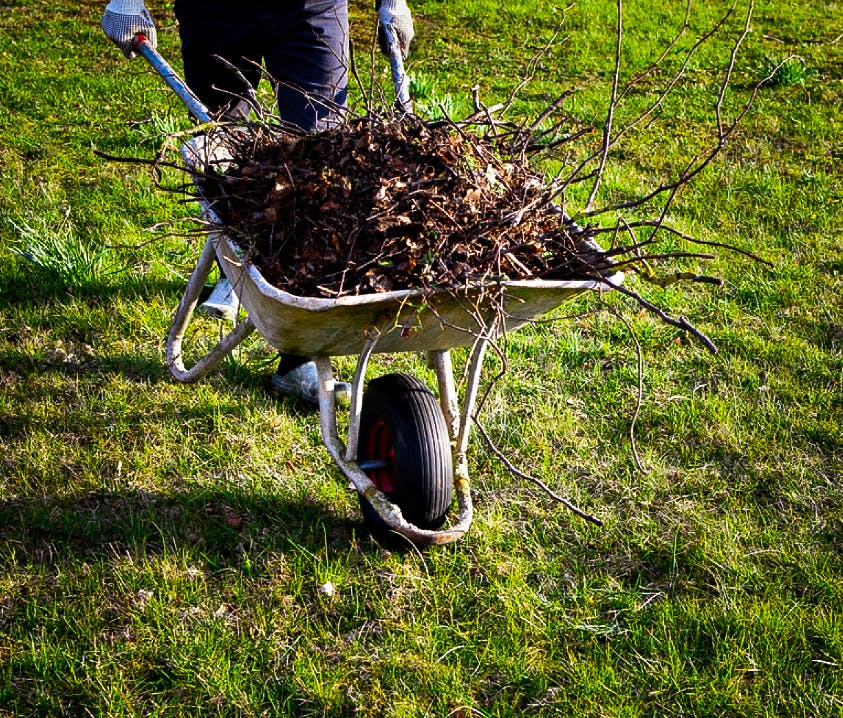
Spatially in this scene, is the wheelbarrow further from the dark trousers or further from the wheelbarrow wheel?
the dark trousers

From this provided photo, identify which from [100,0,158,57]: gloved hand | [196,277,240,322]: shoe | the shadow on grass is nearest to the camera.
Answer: the shadow on grass

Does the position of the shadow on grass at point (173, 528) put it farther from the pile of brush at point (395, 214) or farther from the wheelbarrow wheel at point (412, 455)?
the pile of brush at point (395, 214)

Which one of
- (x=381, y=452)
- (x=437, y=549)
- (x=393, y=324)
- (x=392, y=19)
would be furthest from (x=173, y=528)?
(x=392, y=19)

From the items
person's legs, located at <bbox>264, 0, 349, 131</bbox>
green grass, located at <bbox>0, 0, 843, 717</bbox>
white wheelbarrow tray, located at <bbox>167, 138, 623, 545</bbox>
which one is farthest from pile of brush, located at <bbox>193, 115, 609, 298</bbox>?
person's legs, located at <bbox>264, 0, 349, 131</bbox>

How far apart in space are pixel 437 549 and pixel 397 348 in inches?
26.9

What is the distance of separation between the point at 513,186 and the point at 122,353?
6.27ft

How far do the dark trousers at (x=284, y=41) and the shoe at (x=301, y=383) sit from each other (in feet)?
2.86

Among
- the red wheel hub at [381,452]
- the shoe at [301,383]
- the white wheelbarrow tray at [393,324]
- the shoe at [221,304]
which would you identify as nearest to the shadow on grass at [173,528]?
the red wheel hub at [381,452]

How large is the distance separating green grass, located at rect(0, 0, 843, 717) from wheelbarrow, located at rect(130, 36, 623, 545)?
0.70 feet

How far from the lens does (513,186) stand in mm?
2059

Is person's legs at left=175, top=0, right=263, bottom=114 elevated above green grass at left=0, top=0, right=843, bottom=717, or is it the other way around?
person's legs at left=175, top=0, right=263, bottom=114

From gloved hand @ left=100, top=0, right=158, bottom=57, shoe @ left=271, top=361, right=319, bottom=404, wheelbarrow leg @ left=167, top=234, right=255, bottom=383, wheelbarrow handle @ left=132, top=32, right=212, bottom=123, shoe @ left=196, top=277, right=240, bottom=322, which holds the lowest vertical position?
shoe @ left=271, top=361, right=319, bottom=404

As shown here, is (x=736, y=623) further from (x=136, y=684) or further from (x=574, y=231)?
(x=136, y=684)

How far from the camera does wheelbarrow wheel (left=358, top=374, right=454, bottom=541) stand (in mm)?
2215
